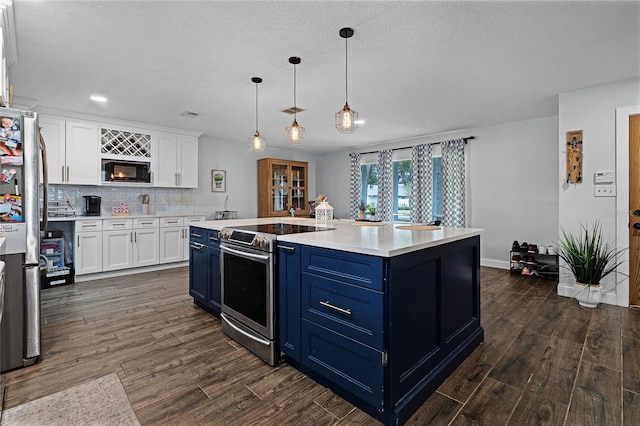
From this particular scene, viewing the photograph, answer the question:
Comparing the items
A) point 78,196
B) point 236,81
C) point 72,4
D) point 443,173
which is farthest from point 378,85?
point 78,196

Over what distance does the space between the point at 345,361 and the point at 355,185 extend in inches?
222

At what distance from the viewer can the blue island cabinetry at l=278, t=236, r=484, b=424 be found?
5.29 feet

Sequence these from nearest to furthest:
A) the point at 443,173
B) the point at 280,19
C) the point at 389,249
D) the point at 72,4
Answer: the point at 389,249, the point at 72,4, the point at 280,19, the point at 443,173

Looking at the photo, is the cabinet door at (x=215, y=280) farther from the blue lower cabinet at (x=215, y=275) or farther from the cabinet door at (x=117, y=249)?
the cabinet door at (x=117, y=249)

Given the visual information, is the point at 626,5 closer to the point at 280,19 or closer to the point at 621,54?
the point at 621,54

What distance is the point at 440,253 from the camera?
201 cm

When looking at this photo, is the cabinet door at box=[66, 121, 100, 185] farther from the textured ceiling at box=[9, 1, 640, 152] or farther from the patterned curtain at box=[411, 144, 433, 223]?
the patterned curtain at box=[411, 144, 433, 223]

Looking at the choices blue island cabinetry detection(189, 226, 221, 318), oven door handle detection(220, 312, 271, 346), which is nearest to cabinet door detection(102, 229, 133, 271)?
blue island cabinetry detection(189, 226, 221, 318)

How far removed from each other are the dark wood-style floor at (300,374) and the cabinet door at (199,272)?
0.18 meters

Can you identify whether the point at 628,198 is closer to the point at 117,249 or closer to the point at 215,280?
the point at 215,280

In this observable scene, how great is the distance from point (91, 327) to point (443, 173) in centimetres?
543

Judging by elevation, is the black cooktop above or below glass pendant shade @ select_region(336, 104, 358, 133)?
below

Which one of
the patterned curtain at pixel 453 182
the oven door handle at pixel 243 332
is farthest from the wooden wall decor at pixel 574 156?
the oven door handle at pixel 243 332

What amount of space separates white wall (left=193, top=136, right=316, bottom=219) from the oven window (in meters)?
3.82
